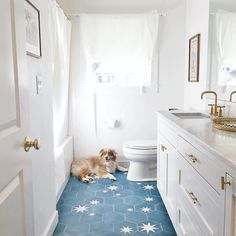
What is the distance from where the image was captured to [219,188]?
1100mm

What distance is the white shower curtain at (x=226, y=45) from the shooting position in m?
2.13

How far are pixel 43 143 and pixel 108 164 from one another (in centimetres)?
163

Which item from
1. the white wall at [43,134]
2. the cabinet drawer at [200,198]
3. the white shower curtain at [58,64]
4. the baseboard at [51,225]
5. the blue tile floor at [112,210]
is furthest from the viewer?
the white shower curtain at [58,64]

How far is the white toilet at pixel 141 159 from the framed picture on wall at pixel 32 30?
1639 millimetres

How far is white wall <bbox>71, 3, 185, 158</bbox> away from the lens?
351cm

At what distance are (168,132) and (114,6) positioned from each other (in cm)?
211

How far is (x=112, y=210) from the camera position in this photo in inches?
96.8

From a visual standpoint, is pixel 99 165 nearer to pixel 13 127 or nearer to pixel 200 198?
pixel 200 198

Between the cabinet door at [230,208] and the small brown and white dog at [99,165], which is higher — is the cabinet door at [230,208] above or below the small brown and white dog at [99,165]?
above

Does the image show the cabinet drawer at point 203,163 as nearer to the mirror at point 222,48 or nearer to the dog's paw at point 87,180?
the mirror at point 222,48

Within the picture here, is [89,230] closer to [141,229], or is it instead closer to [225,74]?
[141,229]

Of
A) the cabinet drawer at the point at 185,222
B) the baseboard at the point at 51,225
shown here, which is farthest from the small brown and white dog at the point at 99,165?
the cabinet drawer at the point at 185,222

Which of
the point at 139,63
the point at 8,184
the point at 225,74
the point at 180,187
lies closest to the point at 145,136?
the point at 139,63

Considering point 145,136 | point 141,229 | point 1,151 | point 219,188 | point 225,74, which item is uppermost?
point 225,74
